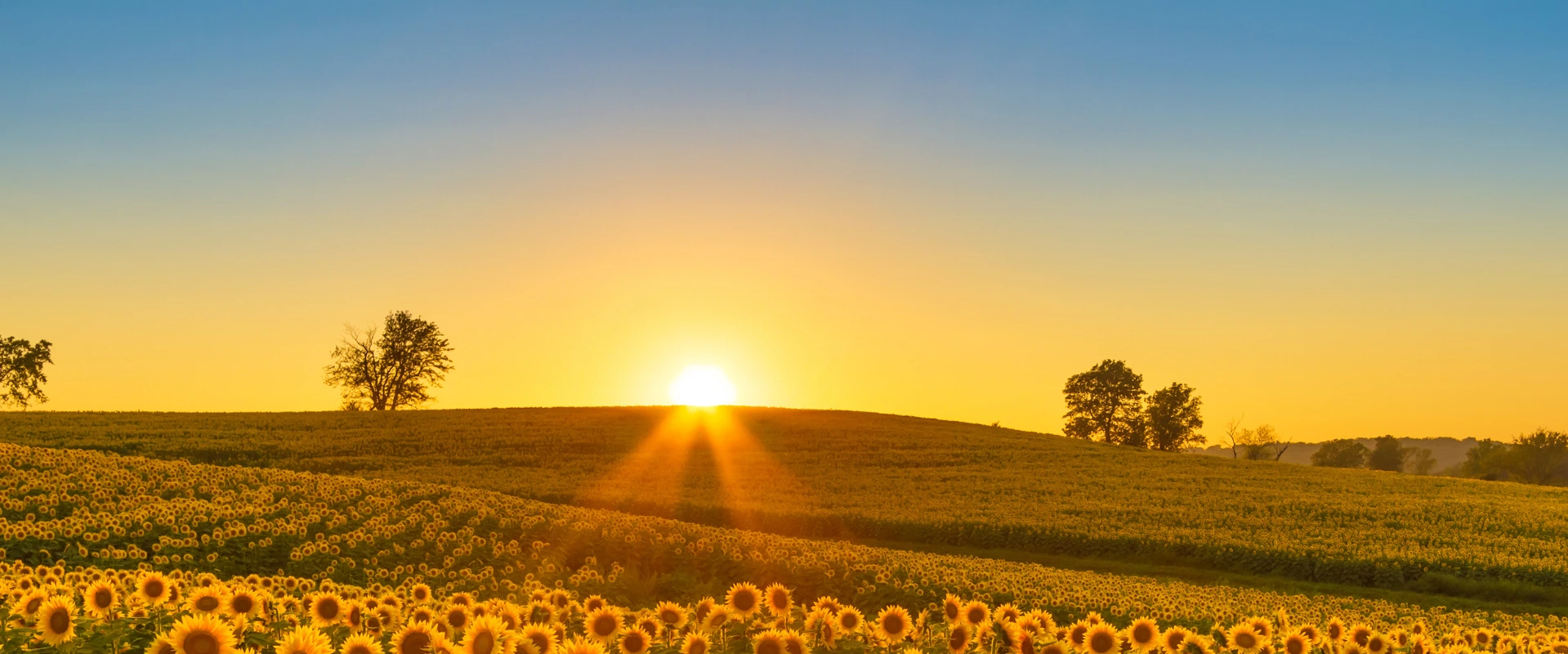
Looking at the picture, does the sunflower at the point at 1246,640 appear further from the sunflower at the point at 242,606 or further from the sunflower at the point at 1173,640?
the sunflower at the point at 242,606

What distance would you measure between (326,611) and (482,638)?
2035mm

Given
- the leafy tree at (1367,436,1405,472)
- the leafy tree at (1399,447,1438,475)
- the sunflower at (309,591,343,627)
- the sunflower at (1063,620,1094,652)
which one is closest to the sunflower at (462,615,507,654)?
the sunflower at (309,591,343,627)

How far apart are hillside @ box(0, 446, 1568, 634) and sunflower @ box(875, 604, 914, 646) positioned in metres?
7.26

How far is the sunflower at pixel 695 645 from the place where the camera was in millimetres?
5582

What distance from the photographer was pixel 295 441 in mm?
53625

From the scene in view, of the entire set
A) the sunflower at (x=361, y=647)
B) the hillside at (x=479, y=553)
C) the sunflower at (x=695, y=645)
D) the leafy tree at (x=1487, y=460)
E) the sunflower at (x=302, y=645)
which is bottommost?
the hillside at (x=479, y=553)

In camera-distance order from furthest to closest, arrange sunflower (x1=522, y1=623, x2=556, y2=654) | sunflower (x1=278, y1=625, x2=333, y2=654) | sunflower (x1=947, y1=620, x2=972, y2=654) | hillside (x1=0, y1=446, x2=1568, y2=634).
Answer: hillside (x1=0, y1=446, x2=1568, y2=634)
sunflower (x1=947, y1=620, x2=972, y2=654)
sunflower (x1=522, y1=623, x2=556, y2=654)
sunflower (x1=278, y1=625, x2=333, y2=654)

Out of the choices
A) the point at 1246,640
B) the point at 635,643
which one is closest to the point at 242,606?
the point at 635,643

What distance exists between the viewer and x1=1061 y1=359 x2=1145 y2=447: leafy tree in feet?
321

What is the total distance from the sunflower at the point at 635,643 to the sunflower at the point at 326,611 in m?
2.01

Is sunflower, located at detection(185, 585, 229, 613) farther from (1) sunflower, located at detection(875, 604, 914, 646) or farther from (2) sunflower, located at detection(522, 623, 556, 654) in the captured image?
(1) sunflower, located at detection(875, 604, 914, 646)

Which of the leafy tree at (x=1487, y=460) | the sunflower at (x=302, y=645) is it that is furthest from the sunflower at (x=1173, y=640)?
the leafy tree at (x=1487, y=460)

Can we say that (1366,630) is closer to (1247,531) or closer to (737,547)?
(737,547)

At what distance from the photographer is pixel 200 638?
4992 millimetres
